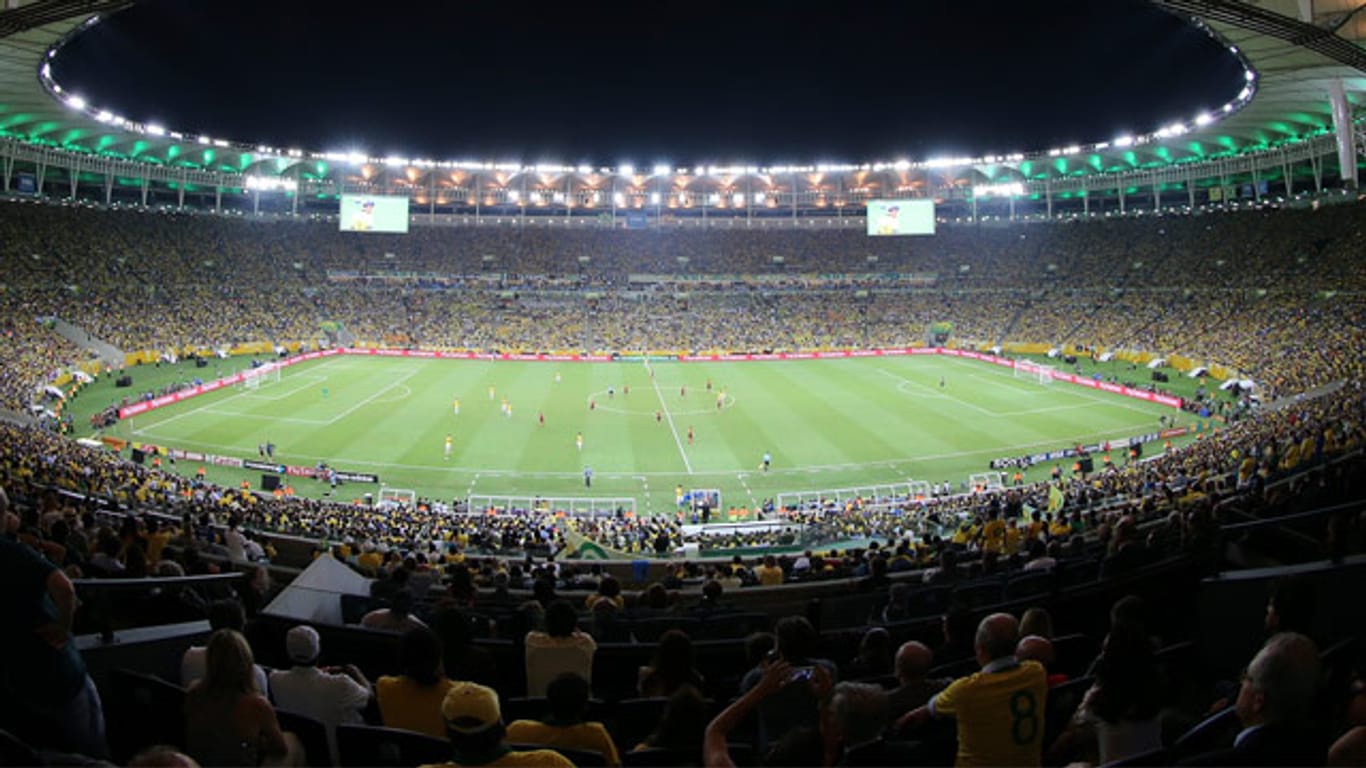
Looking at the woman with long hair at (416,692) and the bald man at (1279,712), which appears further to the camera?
the woman with long hair at (416,692)

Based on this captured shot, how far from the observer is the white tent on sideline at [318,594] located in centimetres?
812

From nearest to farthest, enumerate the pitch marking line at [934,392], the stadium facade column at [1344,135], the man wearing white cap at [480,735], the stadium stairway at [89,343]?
the man wearing white cap at [480,735] < the stadium facade column at [1344,135] < the pitch marking line at [934,392] < the stadium stairway at [89,343]

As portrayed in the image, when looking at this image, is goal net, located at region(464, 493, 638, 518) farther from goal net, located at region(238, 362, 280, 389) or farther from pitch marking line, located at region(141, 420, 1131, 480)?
goal net, located at region(238, 362, 280, 389)

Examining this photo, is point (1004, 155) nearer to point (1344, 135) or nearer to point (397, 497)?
point (1344, 135)

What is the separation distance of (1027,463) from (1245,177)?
66.7m

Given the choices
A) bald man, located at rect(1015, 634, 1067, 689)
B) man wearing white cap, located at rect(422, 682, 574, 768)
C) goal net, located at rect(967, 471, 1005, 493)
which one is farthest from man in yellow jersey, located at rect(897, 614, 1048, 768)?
goal net, located at rect(967, 471, 1005, 493)

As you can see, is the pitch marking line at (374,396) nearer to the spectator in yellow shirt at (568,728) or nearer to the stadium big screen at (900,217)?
the spectator in yellow shirt at (568,728)

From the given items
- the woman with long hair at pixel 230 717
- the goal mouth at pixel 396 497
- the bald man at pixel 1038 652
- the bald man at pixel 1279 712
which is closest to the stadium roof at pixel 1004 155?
the goal mouth at pixel 396 497

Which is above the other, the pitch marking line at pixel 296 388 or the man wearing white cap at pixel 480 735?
the man wearing white cap at pixel 480 735

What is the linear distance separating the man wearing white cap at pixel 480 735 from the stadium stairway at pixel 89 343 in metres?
69.6

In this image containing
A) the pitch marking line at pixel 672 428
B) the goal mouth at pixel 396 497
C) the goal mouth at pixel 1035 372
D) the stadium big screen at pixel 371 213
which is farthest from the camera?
the stadium big screen at pixel 371 213

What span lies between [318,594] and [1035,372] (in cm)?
6296

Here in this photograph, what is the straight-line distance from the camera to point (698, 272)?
339 feet

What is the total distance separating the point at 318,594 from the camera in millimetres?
8727
